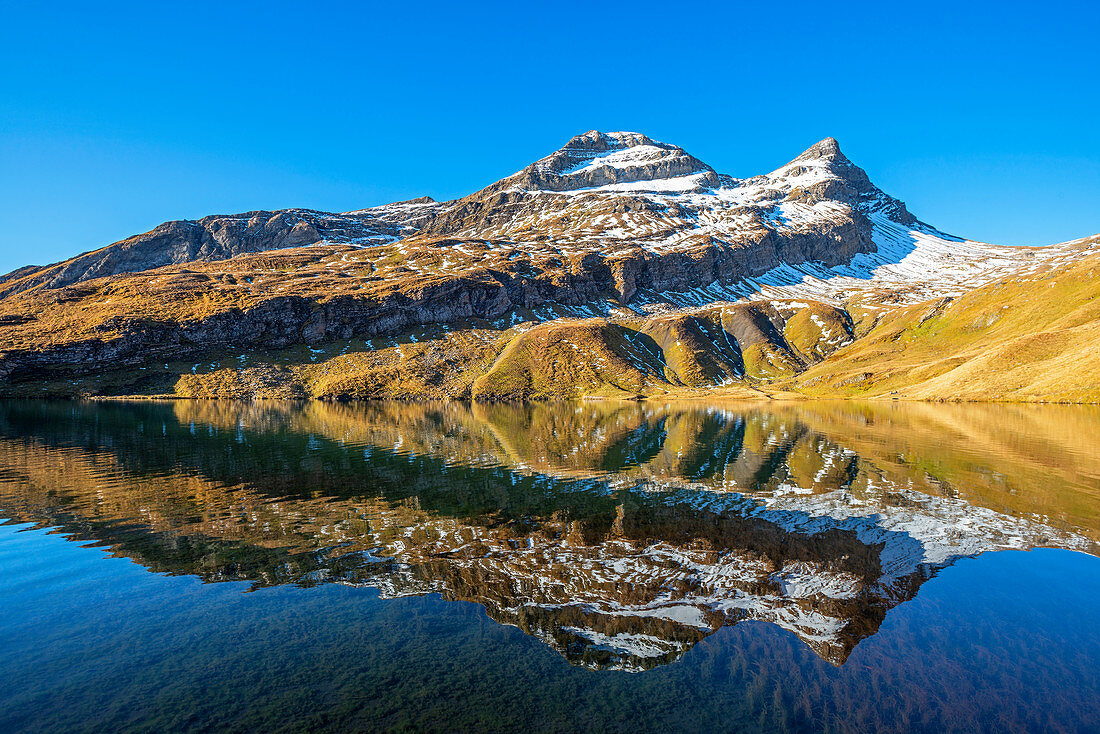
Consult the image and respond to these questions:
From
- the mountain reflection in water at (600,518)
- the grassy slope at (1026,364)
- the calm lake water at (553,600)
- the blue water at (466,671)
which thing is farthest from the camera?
the grassy slope at (1026,364)

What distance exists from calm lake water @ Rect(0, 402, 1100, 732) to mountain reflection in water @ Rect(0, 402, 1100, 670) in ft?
0.69

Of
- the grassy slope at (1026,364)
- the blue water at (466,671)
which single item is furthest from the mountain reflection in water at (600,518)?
the grassy slope at (1026,364)

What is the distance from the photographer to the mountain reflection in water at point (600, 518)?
834 inches

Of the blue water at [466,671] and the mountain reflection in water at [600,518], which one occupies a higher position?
the blue water at [466,671]

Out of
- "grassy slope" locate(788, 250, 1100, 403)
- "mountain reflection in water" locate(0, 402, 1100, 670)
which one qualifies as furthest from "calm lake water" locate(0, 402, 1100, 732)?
"grassy slope" locate(788, 250, 1100, 403)

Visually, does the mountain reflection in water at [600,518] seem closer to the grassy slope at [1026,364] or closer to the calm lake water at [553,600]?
the calm lake water at [553,600]

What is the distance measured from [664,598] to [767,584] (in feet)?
17.7

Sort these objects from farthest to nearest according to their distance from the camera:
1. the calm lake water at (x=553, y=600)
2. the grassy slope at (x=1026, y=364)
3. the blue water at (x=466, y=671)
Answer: the grassy slope at (x=1026, y=364) < the calm lake water at (x=553, y=600) < the blue water at (x=466, y=671)

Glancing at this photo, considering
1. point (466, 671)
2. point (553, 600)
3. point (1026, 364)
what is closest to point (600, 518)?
point (553, 600)

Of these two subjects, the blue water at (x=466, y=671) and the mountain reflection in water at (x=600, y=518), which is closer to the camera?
the blue water at (x=466, y=671)

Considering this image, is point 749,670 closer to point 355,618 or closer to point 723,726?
point 723,726

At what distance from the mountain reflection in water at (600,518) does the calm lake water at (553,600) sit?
211mm

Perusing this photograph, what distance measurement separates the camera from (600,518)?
33.4 metres

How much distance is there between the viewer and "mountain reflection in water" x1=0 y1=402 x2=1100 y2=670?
21.2 meters
